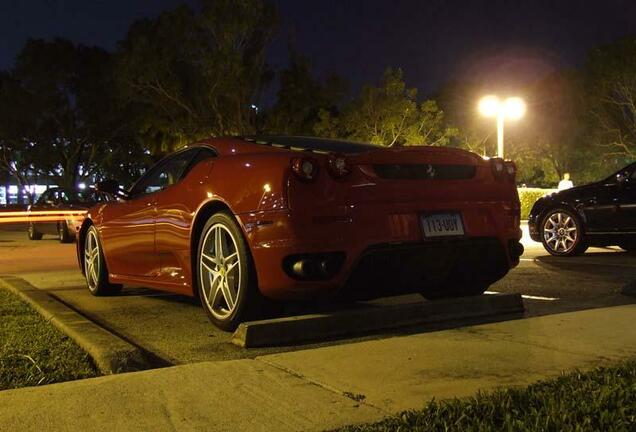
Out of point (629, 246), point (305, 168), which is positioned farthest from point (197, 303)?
point (629, 246)

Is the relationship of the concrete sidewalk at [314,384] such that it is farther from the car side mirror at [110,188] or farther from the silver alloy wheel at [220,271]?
the car side mirror at [110,188]

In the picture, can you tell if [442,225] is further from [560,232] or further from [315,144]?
[560,232]

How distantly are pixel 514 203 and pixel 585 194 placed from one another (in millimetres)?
5466

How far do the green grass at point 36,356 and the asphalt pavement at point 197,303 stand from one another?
50 centimetres

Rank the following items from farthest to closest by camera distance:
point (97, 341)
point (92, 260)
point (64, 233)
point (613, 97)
Result: 1. point (613, 97)
2. point (64, 233)
3. point (92, 260)
4. point (97, 341)

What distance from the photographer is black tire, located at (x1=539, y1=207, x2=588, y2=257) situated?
10.7 metres

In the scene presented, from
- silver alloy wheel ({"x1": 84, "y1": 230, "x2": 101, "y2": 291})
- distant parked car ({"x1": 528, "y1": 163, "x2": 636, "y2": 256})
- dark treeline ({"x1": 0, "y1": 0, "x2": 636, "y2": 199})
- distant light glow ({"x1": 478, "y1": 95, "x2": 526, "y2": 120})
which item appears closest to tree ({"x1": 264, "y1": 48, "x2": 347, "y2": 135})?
dark treeline ({"x1": 0, "y1": 0, "x2": 636, "y2": 199})

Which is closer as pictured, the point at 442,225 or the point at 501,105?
the point at 442,225

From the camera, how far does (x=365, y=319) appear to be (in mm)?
5254

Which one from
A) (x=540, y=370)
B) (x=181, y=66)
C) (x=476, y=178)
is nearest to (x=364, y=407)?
(x=540, y=370)

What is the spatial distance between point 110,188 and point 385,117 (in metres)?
22.5

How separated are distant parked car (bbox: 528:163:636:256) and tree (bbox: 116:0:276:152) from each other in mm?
17619

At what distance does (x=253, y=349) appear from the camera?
4797 millimetres

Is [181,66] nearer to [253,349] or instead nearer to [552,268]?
[552,268]
